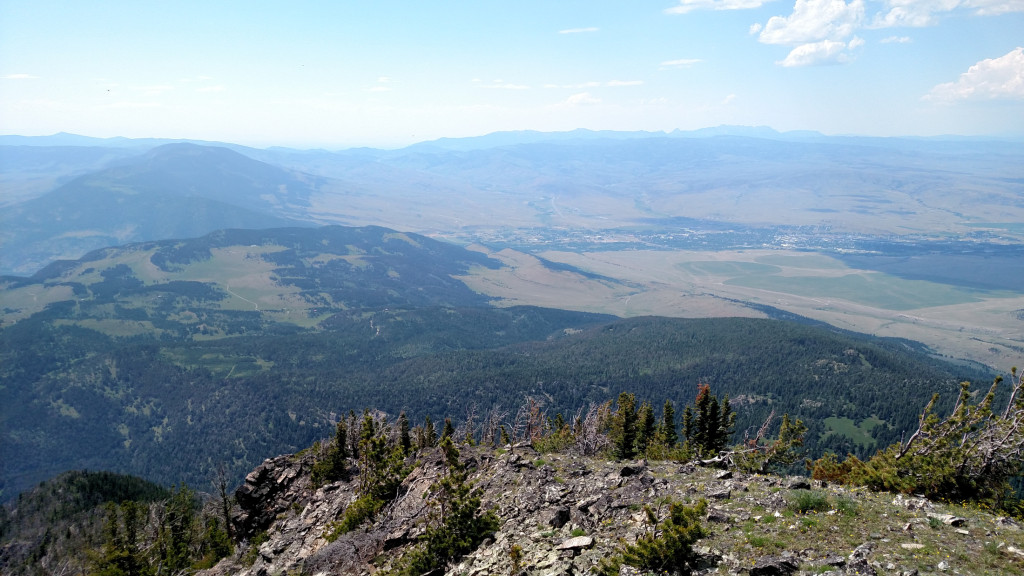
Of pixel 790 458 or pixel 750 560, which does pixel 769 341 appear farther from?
pixel 750 560

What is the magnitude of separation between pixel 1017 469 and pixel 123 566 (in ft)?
204

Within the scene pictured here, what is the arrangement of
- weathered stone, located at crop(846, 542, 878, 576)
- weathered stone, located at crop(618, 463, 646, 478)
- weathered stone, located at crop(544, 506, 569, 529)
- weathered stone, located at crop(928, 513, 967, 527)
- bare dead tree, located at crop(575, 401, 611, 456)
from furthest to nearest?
1. bare dead tree, located at crop(575, 401, 611, 456)
2. weathered stone, located at crop(618, 463, 646, 478)
3. weathered stone, located at crop(544, 506, 569, 529)
4. weathered stone, located at crop(928, 513, 967, 527)
5. weathered stone, located at crop(846, 542, 878, 576)

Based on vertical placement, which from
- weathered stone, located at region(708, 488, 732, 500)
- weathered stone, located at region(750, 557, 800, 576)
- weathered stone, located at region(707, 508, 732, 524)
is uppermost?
weathered stone, located at region(750, 557, 800, 576)

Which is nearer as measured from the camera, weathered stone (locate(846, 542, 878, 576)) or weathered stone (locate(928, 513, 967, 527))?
weathered stone (locate(846, 542, 878, 576))

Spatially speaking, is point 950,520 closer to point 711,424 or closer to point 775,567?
point 775,567

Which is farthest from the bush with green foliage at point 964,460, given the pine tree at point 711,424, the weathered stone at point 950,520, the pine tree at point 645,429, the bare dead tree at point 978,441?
the pine tree at point 645,429

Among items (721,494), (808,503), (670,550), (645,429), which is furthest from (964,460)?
(645,429)

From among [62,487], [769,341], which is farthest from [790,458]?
[769,341]

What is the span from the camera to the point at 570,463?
3953cm

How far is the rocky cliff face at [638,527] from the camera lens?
67.5 ft

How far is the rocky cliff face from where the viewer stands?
20578 mm

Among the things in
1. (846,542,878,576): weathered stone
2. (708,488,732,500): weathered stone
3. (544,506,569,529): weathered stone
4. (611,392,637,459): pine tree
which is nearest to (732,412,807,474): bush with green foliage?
(611,392,637,459): pine tree

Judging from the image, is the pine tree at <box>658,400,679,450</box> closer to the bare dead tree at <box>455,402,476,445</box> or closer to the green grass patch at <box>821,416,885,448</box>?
the bare dead tree at <box>455,402,476,445</box>

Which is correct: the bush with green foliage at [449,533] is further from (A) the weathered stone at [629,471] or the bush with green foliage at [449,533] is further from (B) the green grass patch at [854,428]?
(B) the green grass patch at [854,428]
